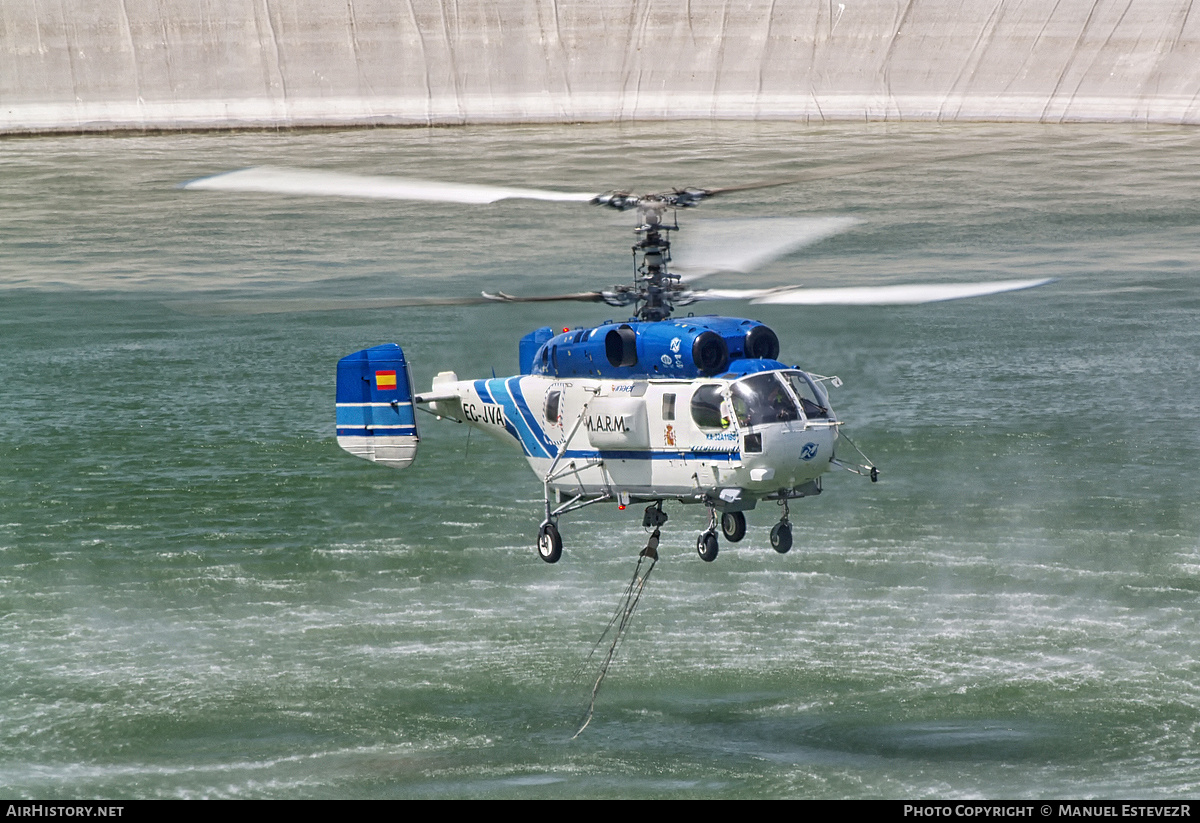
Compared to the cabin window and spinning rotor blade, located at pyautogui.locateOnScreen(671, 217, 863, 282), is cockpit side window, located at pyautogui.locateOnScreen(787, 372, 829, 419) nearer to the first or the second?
the cabin window

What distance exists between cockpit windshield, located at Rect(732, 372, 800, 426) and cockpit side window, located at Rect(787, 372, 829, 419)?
170 mm

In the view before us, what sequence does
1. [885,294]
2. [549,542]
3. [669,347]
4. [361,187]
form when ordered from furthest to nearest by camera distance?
[549,542]
[669,347]
[361,187]
[885,294]

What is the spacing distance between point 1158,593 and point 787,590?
28.0ft

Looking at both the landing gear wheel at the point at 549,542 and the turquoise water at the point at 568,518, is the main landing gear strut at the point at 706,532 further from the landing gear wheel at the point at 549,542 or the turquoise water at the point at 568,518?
the turquoise water at the point at 568,518

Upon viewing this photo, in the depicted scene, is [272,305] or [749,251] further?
[749,251]

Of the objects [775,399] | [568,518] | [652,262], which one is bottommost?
[568,518]

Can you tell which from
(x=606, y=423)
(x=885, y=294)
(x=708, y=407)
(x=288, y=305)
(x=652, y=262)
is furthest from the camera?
(x=606, y=423)

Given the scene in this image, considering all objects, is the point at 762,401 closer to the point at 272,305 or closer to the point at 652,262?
the point at 652,262

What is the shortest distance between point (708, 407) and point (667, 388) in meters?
0.68

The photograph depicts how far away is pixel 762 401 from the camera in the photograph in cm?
1748

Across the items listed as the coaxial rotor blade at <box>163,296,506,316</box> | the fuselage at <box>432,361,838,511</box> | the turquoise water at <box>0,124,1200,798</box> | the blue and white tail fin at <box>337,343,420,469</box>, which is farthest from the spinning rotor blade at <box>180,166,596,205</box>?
the turquoise water at <box>0,124,1200,798</box>

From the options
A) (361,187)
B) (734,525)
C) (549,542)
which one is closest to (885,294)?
(734,525)

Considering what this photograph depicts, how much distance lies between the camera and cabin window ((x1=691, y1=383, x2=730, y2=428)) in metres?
17.8
